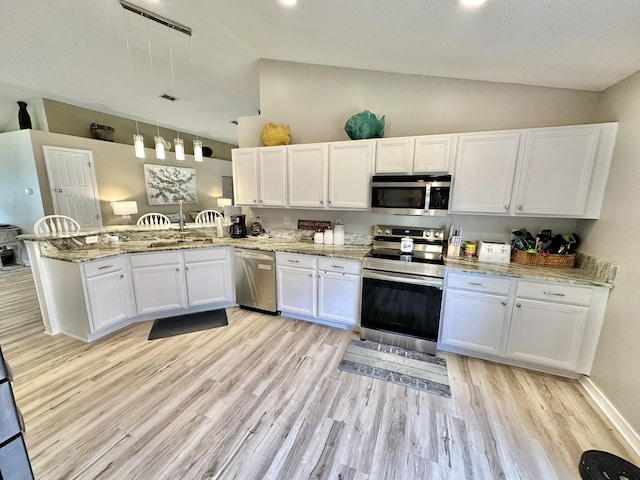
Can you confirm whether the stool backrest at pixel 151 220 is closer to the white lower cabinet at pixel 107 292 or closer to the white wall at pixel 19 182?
the white wall at pixel 19 182

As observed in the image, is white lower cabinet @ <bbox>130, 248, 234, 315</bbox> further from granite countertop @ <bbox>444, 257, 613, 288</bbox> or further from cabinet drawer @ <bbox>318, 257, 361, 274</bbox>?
granite countertop @ <bbox>444, 257, 613, 288</bbox>

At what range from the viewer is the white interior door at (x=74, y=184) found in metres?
4.74

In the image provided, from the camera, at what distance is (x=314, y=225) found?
136 inches

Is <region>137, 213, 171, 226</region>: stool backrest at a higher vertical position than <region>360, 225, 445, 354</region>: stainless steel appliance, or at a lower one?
higher

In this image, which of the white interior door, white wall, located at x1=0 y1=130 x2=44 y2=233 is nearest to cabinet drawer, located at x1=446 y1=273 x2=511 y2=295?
the white interior door

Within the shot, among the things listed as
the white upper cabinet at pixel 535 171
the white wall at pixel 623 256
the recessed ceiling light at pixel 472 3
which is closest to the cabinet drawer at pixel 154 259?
the white upper cabinet at pixel 535 171

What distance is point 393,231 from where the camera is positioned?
297cm

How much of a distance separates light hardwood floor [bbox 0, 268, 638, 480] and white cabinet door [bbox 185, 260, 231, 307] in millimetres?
697

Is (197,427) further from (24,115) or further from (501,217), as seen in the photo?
(24,115)

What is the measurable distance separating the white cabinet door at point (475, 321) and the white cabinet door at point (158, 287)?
3.00 meters

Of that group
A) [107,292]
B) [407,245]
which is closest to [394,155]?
[407,245]

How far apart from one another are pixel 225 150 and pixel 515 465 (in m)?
9.66

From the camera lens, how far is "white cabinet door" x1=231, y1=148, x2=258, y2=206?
3332 mm

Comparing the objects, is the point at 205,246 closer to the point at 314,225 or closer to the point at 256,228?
the point at 256,228
